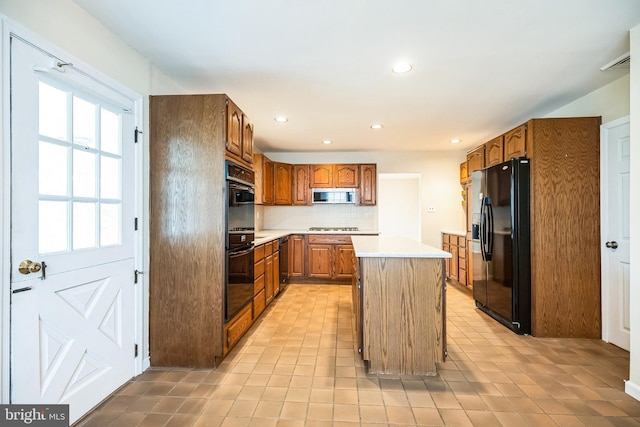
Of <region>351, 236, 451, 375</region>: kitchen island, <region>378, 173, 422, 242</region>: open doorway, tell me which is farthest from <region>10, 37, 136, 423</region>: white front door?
<region>378, 173, 422, 242</region>: open doorway

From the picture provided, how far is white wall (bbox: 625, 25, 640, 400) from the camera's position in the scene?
6.11 ft

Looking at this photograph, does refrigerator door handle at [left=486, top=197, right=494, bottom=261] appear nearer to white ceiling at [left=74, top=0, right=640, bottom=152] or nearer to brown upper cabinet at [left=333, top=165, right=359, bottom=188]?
white ceiling at [left=74, top=0, right=640, bottom=152]

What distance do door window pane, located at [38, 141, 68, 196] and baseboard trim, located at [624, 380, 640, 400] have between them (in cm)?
368

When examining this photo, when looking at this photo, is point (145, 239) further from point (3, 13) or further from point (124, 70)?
point (3, 13)

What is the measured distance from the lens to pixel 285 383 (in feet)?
6.74

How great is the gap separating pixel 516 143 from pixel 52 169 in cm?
387

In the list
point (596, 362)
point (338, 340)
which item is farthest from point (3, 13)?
point (596, 362)

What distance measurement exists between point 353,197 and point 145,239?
3.68 m

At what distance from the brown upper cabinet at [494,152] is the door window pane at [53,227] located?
157 inches

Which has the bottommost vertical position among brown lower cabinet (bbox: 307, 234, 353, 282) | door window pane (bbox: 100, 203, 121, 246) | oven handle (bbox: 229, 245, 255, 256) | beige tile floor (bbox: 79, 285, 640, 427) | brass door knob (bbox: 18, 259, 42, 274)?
beige tile floor (bbox: 79, 285, 640, 427)

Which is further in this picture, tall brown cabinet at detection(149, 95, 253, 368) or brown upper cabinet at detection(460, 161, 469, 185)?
brown upper cabinet at detection(460, 161, 469, 185)

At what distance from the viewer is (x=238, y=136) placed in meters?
2.55

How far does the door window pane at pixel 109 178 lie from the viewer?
1.88 meters

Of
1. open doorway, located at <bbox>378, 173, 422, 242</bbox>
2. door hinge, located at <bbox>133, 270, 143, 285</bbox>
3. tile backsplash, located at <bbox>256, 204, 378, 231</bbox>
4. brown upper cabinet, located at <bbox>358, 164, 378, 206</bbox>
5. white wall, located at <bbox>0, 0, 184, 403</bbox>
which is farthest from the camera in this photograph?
open doorway, located at <bbox>378, 173, 422, 242</bbox>
